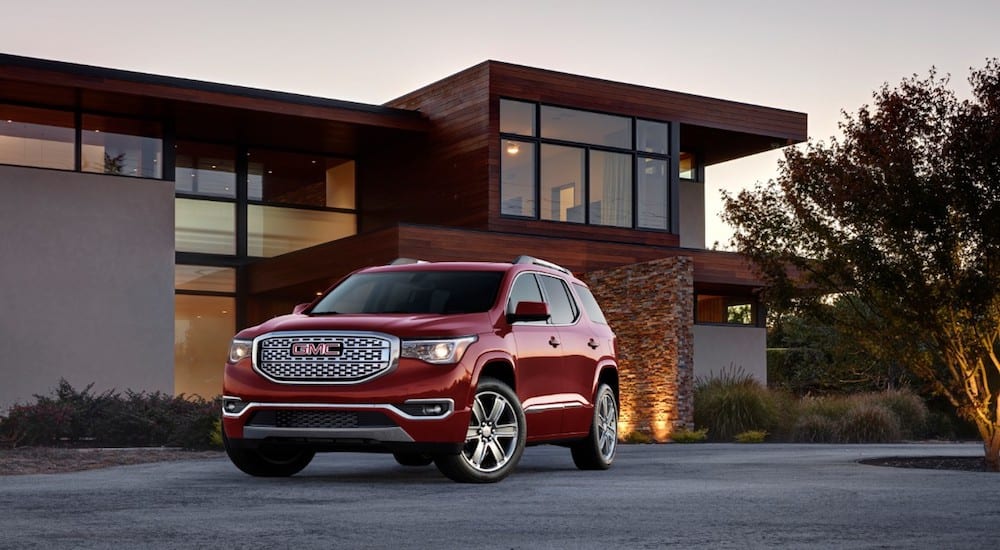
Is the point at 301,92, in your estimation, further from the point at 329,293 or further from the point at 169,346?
the point at 329,293

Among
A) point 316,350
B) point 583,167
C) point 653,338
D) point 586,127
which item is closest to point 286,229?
point 583,167

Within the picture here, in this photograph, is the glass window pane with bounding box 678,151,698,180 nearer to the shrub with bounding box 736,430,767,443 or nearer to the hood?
the shrub with bounding box 736,430,767,443

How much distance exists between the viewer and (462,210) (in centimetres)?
2792

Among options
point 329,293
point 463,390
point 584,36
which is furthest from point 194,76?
point 463,390

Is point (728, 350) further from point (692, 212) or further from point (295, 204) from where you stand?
point (295, 204)

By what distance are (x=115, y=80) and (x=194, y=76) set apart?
199 cm

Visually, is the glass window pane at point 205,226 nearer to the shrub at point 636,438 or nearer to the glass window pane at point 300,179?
the glass window pane at point 300,179

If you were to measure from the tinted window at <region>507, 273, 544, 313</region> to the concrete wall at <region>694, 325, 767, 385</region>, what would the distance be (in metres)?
19.9

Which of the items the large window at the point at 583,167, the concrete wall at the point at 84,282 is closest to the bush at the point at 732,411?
the large window at the point at 583,167

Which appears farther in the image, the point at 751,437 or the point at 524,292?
the point at 751,437

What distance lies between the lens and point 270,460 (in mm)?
12586

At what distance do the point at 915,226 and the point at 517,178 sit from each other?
12867 mm

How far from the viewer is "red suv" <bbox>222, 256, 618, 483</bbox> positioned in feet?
37.6

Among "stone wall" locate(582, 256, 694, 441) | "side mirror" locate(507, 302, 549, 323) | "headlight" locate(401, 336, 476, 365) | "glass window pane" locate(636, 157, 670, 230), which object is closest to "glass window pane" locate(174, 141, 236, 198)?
"stone wall" locate(582, 256, 694, 441)
